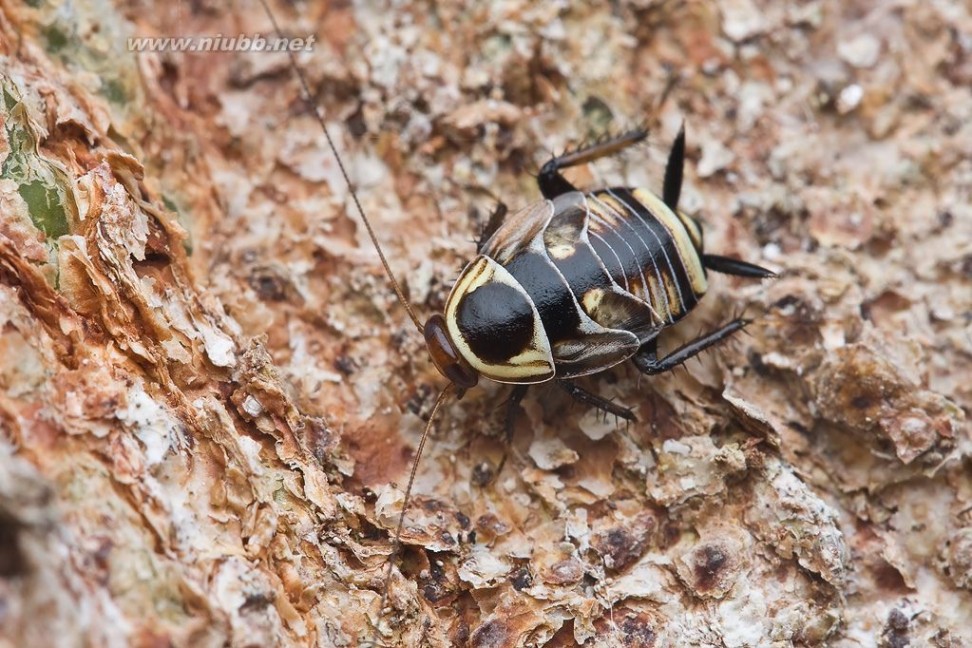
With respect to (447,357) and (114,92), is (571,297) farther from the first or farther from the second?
(114,92)

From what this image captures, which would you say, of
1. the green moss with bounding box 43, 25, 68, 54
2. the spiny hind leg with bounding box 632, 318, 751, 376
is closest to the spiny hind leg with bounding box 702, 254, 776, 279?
the spiny hind leg with bounding box 632, 318, 751, 376

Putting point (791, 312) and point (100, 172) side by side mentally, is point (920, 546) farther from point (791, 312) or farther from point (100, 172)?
point (100, 172)

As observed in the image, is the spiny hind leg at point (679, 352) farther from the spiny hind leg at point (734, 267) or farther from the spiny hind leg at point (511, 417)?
the spiny hind leg at point (511, 417)

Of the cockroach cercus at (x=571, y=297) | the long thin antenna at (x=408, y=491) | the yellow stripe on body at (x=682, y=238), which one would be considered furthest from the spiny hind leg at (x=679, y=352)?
the long thin antenna at (x=408, y=491)

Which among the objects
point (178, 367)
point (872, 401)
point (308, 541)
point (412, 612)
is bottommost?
point (872, 401)

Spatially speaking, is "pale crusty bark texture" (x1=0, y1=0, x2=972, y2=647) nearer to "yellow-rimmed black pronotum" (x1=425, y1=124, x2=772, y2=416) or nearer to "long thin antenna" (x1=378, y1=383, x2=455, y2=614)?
"long thin antenna" (x1=378, y1=383, x2=455, y2=614)

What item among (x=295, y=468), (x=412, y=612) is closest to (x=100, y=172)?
(x=295, y=468)
